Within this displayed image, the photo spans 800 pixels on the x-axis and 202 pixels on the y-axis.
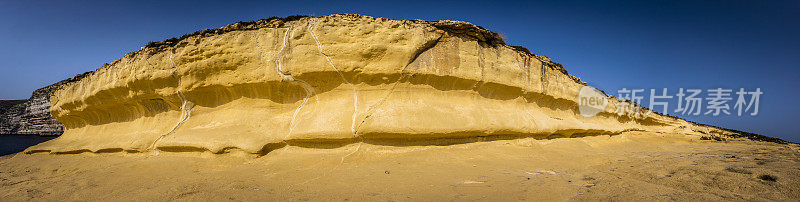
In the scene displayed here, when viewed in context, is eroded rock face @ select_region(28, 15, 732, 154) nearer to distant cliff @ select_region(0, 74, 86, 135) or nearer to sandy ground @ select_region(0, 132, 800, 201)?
sandy ground @ select_region(0, 132, 800, 201)

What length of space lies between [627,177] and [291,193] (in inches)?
97.1

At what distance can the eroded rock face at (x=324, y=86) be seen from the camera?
3.35 metres

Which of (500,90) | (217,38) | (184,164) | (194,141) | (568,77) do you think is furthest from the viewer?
(568,77)

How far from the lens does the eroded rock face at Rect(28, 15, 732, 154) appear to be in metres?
3.35

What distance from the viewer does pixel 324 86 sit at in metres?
3.60

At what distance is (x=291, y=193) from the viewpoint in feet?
6.48

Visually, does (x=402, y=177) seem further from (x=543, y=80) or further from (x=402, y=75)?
(x=543, y=80)

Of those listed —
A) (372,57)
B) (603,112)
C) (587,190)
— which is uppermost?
(372,57)

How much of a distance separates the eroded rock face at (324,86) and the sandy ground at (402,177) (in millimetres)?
237

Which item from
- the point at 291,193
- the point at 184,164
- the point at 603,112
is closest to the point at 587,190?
the point at 291,193

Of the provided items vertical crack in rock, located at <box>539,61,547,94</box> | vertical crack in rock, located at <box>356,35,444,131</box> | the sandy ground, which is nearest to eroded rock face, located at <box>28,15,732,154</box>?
vertical crack in rock, located at <box>356,35,444,131</box>

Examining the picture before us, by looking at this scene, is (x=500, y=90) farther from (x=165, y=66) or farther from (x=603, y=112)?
(x=165, y=66)

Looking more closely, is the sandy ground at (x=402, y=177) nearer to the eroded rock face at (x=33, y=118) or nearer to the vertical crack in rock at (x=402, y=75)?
the vertical crack in rock at (x=402, y=75)

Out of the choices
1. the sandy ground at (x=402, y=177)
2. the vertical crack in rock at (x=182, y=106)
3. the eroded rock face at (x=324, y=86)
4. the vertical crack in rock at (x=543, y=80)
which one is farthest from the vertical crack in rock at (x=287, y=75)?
the vertical crack in rock at (x=543, y=80)
